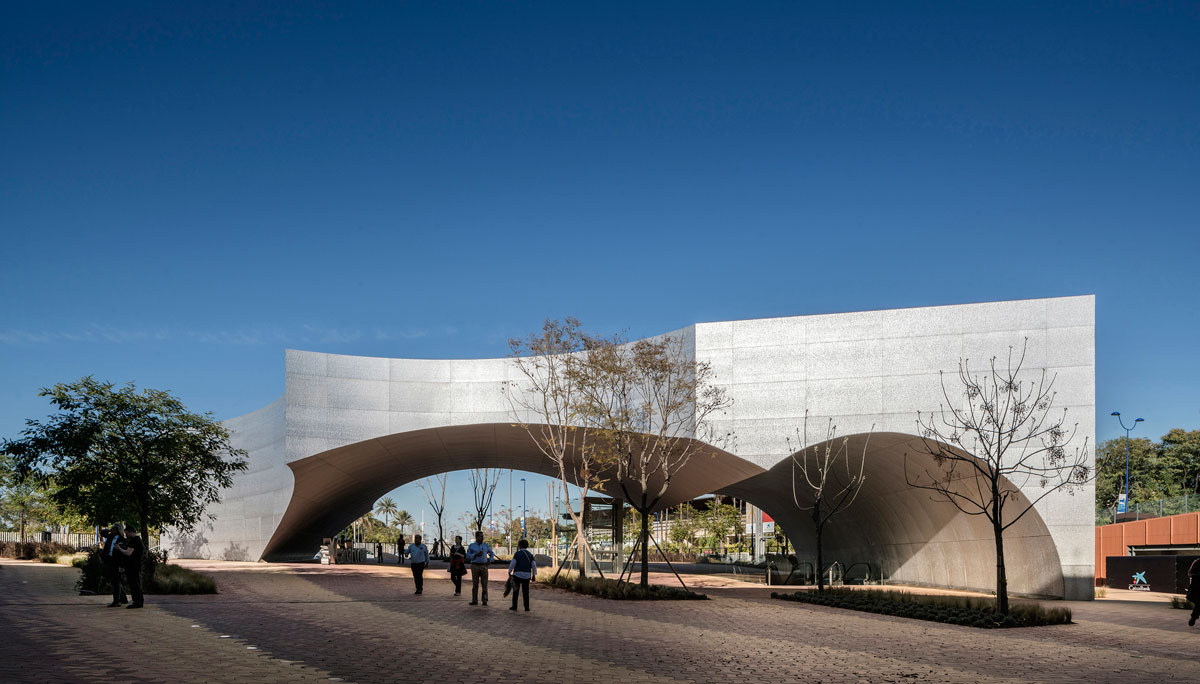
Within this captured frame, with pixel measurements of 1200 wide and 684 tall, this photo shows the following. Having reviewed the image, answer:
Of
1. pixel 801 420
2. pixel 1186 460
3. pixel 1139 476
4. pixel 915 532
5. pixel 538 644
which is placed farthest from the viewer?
pixel 1139 476

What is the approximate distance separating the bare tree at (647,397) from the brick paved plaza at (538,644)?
6.84 meters

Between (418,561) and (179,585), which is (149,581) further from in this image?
(418,561)

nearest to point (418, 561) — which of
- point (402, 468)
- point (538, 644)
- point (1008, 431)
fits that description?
point (538, 644)

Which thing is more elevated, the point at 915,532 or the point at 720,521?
the point at 915,532

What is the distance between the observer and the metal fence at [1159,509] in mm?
35594

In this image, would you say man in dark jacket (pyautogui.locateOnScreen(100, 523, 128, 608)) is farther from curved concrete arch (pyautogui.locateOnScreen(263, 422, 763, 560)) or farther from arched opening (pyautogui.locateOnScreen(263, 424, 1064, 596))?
arched opening (pyautogui.locateOnScreen(263, 424, 1064, 596))

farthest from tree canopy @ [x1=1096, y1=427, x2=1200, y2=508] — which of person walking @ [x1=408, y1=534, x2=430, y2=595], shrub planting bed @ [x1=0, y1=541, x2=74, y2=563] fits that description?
shrub planting bed @ [x1=0, y1=541, x2=74, y2=563]

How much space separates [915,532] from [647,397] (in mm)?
10155

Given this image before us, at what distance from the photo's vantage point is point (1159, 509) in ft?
123

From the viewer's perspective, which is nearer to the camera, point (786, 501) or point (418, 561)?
point (418, 561)

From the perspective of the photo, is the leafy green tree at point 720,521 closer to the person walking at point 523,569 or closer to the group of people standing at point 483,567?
the group of people standing at point 483,567

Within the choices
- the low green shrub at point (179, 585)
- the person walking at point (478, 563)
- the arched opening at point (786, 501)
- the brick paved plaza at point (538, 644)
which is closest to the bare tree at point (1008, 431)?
the arched opening at point (786, 501)

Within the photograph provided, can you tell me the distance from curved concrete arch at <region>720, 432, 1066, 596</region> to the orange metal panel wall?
9609mm

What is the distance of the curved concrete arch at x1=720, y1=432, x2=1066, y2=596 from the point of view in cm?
2595
